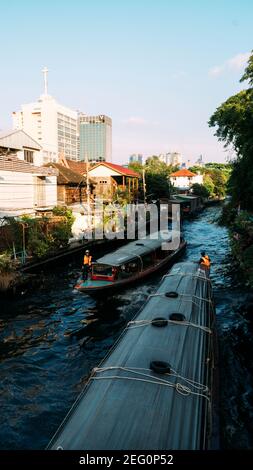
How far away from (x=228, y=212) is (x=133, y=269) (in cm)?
874

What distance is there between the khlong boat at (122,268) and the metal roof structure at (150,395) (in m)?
8.36

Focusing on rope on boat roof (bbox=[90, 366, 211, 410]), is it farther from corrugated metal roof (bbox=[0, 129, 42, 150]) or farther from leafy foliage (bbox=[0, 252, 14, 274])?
corrugated metal roof (bbox=[0, 129, 42, 150])

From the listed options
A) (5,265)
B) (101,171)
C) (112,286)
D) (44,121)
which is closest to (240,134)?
(112,286)

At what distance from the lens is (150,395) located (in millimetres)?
6859

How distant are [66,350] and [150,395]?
804 centimetres

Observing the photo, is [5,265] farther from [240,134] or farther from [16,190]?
[240,134]

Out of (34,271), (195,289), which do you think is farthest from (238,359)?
(34,271)

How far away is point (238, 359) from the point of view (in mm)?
13219

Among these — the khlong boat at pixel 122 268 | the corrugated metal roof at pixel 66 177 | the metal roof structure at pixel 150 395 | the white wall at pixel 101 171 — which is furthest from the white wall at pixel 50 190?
the metal roof structure at pixel 150 395

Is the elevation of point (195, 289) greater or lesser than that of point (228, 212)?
lesser

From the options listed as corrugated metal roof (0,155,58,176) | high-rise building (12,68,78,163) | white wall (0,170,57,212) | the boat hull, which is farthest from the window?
high-rise building (12,68,78,163)

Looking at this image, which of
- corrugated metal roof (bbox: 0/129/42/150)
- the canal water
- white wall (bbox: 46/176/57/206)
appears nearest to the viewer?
the canal water

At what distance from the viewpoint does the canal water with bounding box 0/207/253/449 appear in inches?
388

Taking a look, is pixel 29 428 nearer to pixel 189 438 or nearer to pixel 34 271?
pixel 189 438
